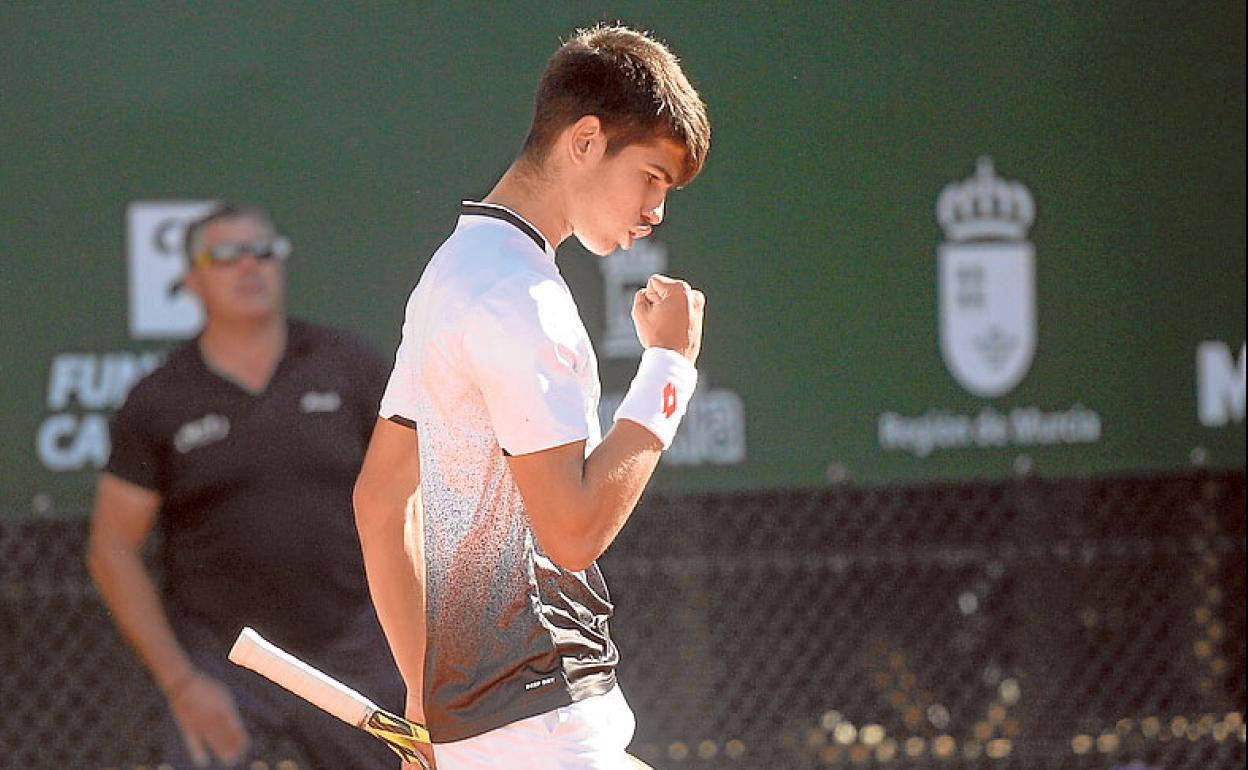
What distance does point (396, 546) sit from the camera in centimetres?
257

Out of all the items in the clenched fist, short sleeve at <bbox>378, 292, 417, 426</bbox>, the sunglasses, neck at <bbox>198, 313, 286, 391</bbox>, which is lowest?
short sleeve at <bbox>378, 292, 417, 426</bbox>

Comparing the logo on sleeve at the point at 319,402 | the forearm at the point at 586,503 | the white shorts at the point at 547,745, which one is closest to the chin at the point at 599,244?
the forearm at the point at 586,503

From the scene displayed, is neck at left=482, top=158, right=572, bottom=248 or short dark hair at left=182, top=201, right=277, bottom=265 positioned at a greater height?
short dark hair at left=182, top=201, right=277, bottom=265

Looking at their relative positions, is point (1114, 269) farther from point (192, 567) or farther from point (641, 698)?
point (192, 567)

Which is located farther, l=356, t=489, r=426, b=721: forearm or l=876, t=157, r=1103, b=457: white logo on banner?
l=876, t=157, r=1103, b=457: white logo on banner

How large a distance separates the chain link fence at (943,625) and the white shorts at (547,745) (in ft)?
8.34

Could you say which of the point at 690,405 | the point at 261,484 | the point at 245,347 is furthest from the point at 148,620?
the point at 690,405

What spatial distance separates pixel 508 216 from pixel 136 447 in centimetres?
218

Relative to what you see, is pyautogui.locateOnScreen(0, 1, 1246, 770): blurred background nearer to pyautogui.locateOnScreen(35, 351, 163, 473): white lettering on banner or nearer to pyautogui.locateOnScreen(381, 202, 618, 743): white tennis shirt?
pyautogui.locateOnScreen(35, 351, 163, 473): white lettering on banner

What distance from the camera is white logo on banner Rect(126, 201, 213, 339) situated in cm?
455

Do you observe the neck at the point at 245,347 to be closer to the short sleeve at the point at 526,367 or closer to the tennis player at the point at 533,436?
the tennis player at the point at 533,436

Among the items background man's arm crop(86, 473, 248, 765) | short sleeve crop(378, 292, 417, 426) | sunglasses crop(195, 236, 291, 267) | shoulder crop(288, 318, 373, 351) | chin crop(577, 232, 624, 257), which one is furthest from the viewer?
sunglasses crop(195, 236, 291, 267)

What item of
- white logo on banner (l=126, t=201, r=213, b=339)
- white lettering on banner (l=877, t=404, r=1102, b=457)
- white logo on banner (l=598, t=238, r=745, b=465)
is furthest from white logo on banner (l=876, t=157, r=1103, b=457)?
white logo on banner (l=126, t=201, r=213, b=339)

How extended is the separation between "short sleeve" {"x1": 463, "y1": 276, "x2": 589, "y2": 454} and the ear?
260mm
